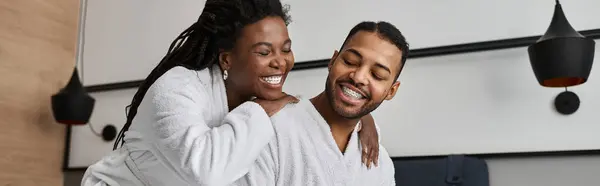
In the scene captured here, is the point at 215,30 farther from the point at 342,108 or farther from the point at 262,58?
the point at 342,108

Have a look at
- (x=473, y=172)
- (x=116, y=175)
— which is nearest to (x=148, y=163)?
(x=116, y=175)

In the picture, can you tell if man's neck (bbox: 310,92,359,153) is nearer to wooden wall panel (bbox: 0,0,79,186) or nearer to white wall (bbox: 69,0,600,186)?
white wall (bbox: 69,0,600,186)

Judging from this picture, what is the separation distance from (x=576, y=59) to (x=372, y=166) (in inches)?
24.6

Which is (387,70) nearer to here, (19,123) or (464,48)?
(464,48)

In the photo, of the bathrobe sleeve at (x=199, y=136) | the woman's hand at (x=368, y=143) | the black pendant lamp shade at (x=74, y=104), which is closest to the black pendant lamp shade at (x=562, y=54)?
the woman's hand at (x=368, y=143)

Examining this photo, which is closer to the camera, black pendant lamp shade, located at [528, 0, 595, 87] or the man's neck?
the man's neck

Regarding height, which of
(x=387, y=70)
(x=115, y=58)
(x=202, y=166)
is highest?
(x=387, y=70)

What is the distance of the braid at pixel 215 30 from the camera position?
44.3 inches

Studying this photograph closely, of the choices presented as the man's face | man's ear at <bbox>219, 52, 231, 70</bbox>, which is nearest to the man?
the man's face

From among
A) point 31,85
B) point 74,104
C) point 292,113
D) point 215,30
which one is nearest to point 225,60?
point 215,30

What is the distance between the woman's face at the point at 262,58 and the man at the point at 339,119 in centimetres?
6

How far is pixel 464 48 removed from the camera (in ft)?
5.63

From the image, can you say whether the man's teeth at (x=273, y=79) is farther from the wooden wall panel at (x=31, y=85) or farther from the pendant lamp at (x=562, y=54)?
the wooden wall panel at (x=31, y=85)

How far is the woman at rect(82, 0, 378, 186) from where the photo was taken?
979mm
